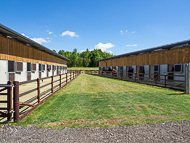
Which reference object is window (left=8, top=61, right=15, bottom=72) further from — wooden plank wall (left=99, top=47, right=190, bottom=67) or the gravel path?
wooden plank wall (left=99, top=47, right=190, bottom=67)

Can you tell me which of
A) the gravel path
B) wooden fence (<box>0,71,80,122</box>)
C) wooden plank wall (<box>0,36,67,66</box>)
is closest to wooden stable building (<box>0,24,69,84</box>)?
wooden plank wall (<box>0,36,67,66</box>)

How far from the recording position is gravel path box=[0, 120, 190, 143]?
290 centimetres

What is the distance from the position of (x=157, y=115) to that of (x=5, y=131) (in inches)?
193

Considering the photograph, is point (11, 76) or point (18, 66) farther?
point (18, 66)

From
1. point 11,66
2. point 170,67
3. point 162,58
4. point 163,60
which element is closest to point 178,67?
point 170,67

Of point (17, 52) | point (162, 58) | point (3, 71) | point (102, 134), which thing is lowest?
point (102, 134)

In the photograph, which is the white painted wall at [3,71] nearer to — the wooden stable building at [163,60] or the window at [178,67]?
the wooden stable building at [163,60]

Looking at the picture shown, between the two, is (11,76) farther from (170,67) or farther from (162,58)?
(170,67)

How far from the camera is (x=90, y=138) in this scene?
2939 mm

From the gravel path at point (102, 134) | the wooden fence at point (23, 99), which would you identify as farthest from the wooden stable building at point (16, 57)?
the gravel path at point (102, 134)

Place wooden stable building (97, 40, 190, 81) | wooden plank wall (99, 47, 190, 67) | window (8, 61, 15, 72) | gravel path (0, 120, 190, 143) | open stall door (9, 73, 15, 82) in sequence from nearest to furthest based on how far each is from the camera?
gravel path (0, 120, 190, 143)
open stall door (9, 73, 15, 82)
window (8, 61, 15, 72)
wooden plank wall (99, 47, 190, 67)
wooden stable building (97, 40, 190, 81)

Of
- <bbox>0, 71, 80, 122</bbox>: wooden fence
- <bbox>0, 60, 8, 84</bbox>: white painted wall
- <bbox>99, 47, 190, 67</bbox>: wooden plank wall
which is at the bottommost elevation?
<bbox>0, 71, 80, 122</bbox>: wooden fence

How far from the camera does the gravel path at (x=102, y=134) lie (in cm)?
290

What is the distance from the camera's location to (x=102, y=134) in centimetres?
311
